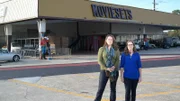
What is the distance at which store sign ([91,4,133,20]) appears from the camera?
106ft

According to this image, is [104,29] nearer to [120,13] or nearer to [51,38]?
[120,13]

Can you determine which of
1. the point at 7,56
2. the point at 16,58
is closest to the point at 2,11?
the point at 16,58

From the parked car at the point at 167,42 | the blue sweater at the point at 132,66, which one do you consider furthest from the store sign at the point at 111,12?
the blue sweater at the point at 132,66

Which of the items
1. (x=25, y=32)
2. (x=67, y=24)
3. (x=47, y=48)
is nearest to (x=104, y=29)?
(x=67, y=24)

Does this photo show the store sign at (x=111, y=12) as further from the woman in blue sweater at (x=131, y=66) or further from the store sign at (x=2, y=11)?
the woman in blue sweater at (x=131, y=66)

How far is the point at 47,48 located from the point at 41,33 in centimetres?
199

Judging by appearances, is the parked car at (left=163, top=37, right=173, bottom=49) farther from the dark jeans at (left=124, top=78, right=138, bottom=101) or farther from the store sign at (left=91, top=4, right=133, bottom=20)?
the dark jeans at (left=124, top=78, right=138, bottom=101)

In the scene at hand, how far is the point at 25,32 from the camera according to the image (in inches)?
1658

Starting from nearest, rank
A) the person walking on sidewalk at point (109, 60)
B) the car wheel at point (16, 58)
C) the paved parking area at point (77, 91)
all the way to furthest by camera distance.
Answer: the person walking on sidewalk at point (109, 60), the paved parking area at point (77, 91), the car wheel at point (16, 58)

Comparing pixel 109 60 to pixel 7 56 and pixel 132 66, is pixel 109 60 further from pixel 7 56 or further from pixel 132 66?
pixel 7 56

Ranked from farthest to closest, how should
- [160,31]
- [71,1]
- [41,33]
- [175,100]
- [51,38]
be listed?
[160,31] < [51,38] < [71,1] < [41,33] < [175,100]

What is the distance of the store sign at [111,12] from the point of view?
106 ft

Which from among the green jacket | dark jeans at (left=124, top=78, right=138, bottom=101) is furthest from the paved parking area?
the green jacket

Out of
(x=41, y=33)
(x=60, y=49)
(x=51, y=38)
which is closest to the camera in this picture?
(x=41, y=33)
